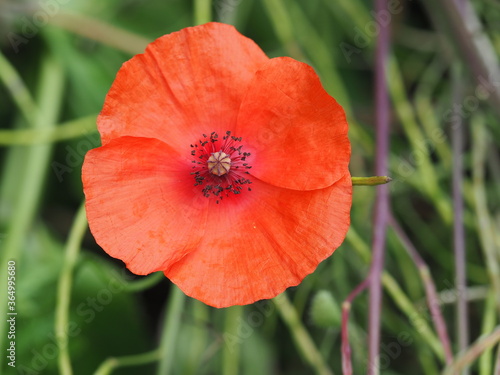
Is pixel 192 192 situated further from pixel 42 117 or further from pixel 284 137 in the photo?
pixel 42 117

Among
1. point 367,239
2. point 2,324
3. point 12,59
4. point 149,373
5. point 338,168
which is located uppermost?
point 12,59

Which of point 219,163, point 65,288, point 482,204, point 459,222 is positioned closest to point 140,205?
point 219,163

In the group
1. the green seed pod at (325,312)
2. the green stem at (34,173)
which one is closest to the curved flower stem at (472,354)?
the green seed pod at (325,312)

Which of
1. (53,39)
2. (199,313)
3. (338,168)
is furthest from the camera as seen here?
(53,39)

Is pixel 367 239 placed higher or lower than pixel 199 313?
higher

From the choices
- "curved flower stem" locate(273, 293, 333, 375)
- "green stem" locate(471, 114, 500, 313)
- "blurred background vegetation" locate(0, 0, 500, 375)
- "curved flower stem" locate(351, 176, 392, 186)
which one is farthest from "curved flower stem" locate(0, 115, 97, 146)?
"green stem" locate(471, 114, 500, 313)

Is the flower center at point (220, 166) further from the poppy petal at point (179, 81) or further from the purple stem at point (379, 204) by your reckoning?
the purple stem at point (379, 204)

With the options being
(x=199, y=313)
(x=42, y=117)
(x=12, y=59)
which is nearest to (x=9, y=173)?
(x=42, y=117)
